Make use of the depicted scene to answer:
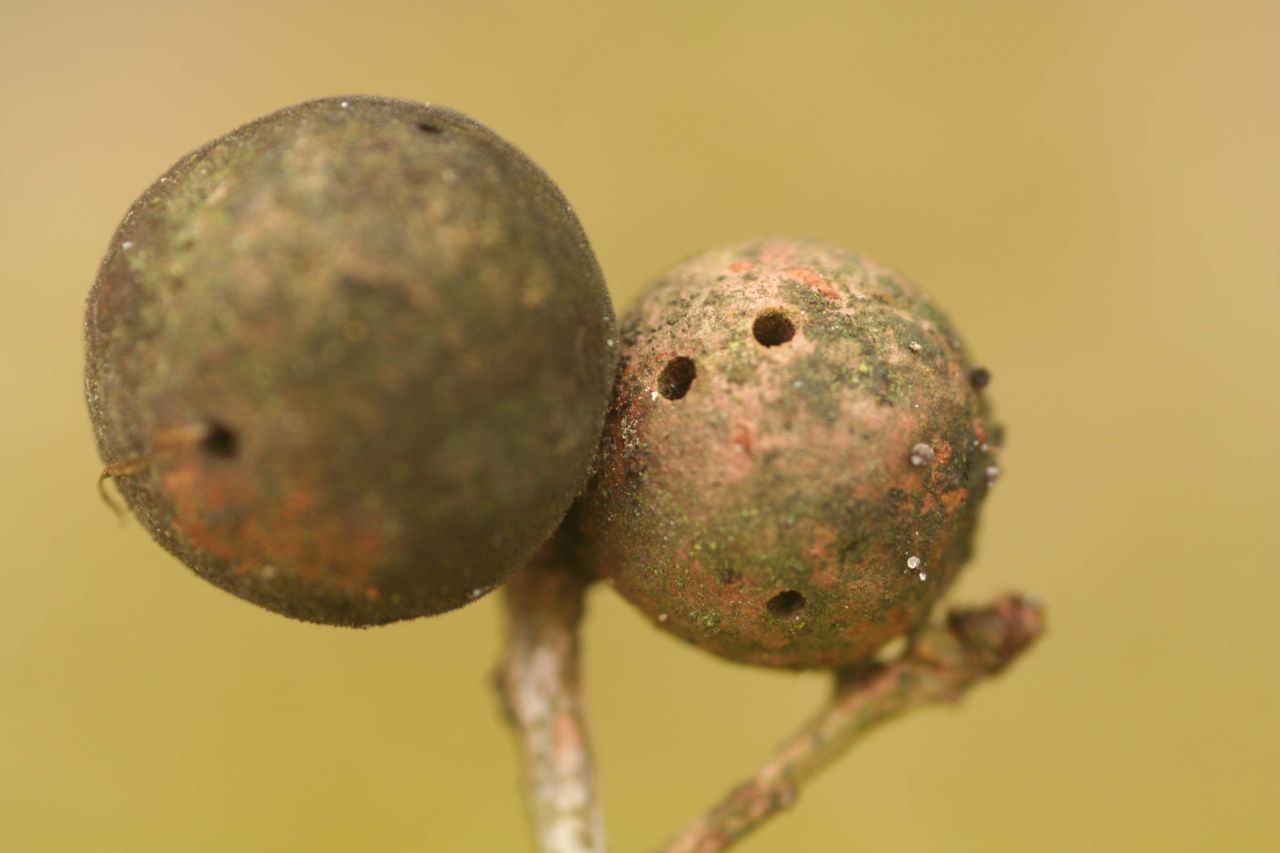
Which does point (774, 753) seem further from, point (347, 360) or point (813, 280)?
point (347, 360)

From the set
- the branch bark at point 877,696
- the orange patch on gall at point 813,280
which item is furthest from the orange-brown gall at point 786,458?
the branch bark at point 877,696

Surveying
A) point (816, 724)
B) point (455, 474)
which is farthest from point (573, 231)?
point (816, 724)

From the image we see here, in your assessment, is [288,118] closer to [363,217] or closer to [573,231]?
[363,217]

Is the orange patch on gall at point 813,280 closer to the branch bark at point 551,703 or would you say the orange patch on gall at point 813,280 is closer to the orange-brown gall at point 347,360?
the orange-brown gall at point 347,360

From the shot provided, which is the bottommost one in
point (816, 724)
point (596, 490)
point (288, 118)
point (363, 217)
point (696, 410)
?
point (816, 724)

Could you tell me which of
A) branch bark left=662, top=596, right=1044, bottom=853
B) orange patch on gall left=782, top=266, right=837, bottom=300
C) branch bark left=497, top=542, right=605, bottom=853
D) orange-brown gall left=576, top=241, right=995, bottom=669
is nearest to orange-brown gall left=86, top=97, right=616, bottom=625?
orange-brown gall left=576, top=241, right=995, bottom=669

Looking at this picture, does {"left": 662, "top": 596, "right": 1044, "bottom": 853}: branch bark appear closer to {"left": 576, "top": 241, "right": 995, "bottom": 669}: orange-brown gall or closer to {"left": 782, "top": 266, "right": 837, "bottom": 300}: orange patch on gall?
{"left": 576, "top": 241, "right": 995, "bottom": 669}: orange-brown gall
